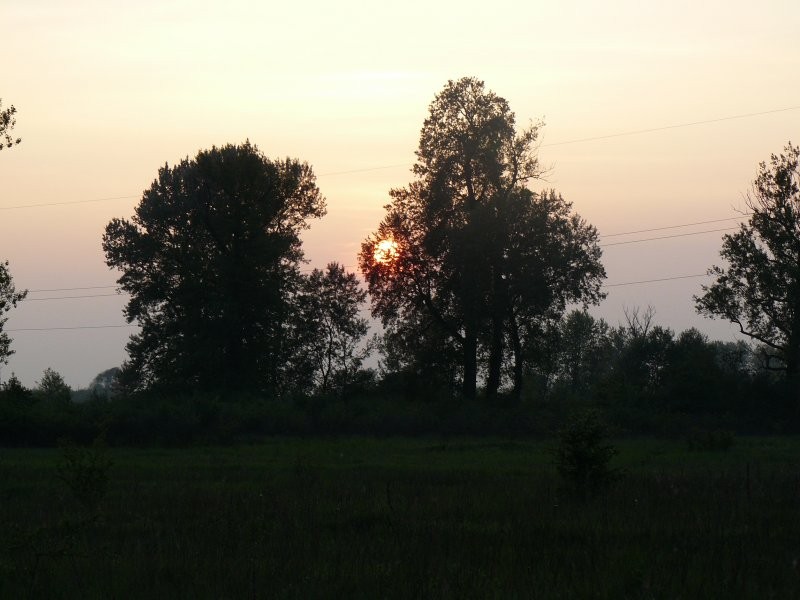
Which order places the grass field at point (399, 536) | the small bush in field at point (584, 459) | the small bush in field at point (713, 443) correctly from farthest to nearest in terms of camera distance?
the small bush in field at point (713, 443) < the small bush in field at point (584, 459) < the grass field at point (399, 536)

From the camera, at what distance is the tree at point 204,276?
197 ft

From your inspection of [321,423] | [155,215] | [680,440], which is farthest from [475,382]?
[155,215]

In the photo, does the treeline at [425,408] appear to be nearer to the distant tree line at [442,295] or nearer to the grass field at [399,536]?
the distant tree line at [442,295]

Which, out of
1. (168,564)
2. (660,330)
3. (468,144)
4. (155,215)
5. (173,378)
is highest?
(468,144)

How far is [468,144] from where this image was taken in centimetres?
5806

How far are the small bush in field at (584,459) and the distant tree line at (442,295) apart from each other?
2925cm

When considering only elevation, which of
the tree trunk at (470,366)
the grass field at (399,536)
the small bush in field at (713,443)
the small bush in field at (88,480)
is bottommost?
Answer: the grass field at (399,536)

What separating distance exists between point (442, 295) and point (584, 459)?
126 feet

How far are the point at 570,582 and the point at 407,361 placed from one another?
169ft

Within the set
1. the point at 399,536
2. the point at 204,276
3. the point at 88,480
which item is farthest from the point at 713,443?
the point at 204,276

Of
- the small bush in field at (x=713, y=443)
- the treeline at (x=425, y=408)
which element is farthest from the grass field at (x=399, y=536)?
the treeline at (x=425, y=408)

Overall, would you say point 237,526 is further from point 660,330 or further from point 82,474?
point 660,330

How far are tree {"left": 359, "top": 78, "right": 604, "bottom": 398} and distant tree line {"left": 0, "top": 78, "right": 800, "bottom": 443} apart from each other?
0.35 feet

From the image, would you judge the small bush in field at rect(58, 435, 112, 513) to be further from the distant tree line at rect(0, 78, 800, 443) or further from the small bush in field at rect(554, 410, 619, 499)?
the distant tree line at rect(0, 78, 800, 443)
